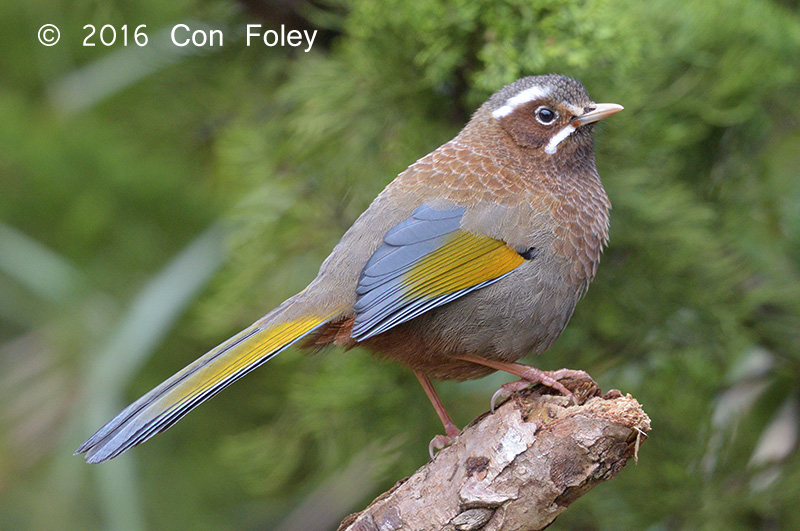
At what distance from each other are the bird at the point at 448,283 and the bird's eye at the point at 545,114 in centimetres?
21

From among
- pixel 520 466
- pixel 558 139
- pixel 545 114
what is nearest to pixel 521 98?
pixel 545 114

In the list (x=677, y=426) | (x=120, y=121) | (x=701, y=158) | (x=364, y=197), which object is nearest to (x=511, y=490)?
(x=677, y=426)

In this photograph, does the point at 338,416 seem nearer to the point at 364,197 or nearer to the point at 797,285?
the point at 364,197

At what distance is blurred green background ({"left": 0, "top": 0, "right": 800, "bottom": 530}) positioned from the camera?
165 inches

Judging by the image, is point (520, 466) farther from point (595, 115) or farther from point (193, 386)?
point (595, 115)

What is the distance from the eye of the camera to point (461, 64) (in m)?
4.12

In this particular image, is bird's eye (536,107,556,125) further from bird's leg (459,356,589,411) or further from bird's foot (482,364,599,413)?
bird's foot (482,364,599,413)

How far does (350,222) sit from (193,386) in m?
1.68

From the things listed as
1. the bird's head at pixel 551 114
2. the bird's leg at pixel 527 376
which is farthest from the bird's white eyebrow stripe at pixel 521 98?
the bird's leg at pixel 527 376

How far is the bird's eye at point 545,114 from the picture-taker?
3.68 meters

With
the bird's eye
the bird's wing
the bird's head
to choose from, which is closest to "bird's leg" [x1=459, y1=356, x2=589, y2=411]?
the bird's wing

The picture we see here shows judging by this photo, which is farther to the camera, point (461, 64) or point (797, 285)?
A: point (797, 285)

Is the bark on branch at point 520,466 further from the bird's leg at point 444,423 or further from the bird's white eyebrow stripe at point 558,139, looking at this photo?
the bird's white eyebrow stripe at point 558,139

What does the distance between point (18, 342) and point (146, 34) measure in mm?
2136
